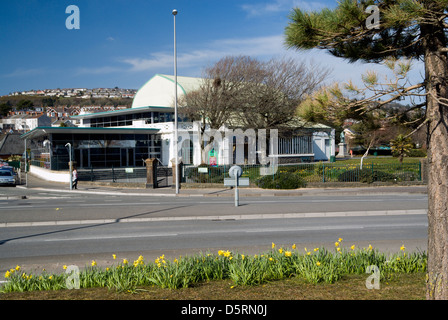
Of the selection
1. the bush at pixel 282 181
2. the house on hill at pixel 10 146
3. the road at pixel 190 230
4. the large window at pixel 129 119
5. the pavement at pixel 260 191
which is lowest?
the pavement at pixel 260 191

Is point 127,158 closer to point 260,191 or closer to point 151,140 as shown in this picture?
point 151,140

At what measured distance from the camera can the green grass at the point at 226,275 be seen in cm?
606

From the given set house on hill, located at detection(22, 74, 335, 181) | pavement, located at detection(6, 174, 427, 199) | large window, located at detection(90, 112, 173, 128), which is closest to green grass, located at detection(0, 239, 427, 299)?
pavement, located at detection(6, 174, 427, 199)

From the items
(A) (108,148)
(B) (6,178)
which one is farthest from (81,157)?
(B) (6,178)

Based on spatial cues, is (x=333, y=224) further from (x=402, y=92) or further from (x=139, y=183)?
(x=139, y=183)

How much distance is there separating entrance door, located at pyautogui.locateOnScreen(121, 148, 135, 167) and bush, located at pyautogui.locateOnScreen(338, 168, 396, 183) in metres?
27.5

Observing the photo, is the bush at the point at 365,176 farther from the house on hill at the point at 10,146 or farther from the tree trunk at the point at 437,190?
the house on hill at the point at 10,146

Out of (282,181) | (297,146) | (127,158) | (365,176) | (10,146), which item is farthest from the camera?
(10,146)

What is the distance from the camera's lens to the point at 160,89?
53344 millimetres

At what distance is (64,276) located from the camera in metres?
6.52

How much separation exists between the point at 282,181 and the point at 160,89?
30296 mm

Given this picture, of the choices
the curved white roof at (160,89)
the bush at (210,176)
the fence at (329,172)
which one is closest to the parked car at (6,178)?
the fence at (329,172)

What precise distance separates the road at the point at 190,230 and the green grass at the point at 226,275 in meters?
2.42
